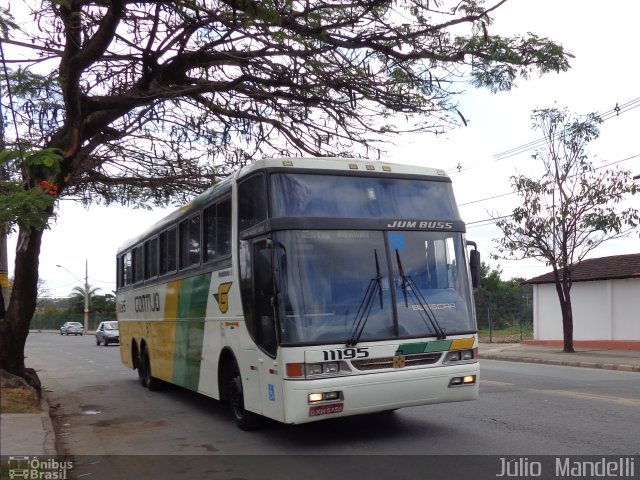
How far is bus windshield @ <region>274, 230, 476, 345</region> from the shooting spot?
7246 mm

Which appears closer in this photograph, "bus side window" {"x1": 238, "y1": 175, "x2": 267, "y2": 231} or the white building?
"bus side window" {"x1": 238, "y1": 175, "x2": 267, "y2": 231}

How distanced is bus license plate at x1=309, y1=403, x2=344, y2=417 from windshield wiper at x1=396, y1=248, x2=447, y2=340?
1446mm

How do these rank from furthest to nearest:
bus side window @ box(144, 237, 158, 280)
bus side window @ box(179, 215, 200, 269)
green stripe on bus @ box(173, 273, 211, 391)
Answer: bus side window @ box(144, 237, 158, 280) → bus side window @ box(179, 215, 200, 269) → green stripe on bus @ box(173, 273, 211, 391)

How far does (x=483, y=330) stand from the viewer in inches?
1390

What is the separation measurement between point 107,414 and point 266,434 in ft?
12.6

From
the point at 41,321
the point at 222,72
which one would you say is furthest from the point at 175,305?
the point at 41,321

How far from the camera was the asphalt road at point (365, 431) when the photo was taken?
7.33 m

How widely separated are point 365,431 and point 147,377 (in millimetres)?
7434

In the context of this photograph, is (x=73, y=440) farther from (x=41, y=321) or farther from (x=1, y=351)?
(x=41, y=321)

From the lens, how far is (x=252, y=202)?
8.12 metres

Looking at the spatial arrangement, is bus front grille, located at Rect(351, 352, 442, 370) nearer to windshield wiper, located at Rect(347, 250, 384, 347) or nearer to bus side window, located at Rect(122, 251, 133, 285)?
windshield wiper, located at Rect(347, 250, 384, 347)

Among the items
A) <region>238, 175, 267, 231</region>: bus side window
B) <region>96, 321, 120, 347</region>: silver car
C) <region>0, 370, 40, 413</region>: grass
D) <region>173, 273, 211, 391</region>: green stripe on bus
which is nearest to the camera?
<region>238, 175, 267, 231</region>: bus side window

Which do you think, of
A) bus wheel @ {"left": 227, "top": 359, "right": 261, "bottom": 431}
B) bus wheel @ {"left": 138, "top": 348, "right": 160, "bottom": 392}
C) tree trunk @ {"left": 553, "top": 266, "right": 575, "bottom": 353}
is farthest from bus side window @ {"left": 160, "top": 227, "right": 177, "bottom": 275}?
tree trunk @ {"left": 553, "top": 266, "right": 575, "bottom": 353}

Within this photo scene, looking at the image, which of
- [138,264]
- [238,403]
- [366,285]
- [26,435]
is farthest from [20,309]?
[366,285]
